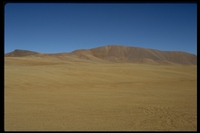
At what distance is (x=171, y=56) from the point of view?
10500cm

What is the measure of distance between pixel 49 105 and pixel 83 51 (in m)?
104

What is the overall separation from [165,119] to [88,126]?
2.12m

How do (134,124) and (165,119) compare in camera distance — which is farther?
(165,119)

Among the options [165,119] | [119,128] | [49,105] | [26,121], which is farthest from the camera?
[49,105]

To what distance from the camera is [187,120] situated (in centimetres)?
511

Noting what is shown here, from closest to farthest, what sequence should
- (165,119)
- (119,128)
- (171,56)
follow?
(119,128) < (165,119) < (171,56)

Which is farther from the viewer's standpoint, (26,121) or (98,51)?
(98,51)

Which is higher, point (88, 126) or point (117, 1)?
point (117, 1)

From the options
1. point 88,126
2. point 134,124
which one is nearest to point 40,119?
point 88,126

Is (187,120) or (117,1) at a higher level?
(117,1)
